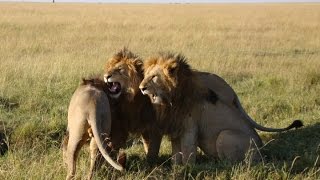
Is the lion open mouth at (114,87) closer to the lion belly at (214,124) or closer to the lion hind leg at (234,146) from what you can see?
the lion belly at (214,124)

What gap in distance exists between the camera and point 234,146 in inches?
196

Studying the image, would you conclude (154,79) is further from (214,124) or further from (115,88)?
(214,124)

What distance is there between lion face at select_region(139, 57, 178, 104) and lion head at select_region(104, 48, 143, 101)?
12 cm

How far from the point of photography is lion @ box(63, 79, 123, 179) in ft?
14.1

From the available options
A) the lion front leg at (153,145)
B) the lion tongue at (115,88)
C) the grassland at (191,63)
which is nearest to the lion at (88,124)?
the grassland at (191,63)

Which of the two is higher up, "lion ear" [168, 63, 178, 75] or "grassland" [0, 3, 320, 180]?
"lion ear" [168, 63, 178, 75]

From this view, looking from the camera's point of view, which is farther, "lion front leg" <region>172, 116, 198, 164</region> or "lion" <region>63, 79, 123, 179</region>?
"lion front leg" <region>172, 116, 198, 164</region>

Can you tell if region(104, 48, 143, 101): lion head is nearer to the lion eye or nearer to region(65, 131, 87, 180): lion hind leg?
the lion eye

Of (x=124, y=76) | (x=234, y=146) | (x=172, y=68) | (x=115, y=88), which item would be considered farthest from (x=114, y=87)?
(x=234, y=146)

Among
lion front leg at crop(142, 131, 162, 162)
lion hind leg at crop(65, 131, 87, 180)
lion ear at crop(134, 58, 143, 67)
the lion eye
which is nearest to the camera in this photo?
lion hind leg at crop(65, 131, 87, 180)

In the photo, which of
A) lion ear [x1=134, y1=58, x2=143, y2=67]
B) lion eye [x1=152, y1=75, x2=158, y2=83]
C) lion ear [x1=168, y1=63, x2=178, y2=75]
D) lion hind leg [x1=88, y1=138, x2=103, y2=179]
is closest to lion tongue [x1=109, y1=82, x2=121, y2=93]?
lion ear [x1=134, y1=58, x2=143, y2=67]

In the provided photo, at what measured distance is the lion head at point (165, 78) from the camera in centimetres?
483

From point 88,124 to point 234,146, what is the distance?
149 centimetres

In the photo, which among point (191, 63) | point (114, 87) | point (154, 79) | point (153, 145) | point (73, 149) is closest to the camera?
point (73, 149)
